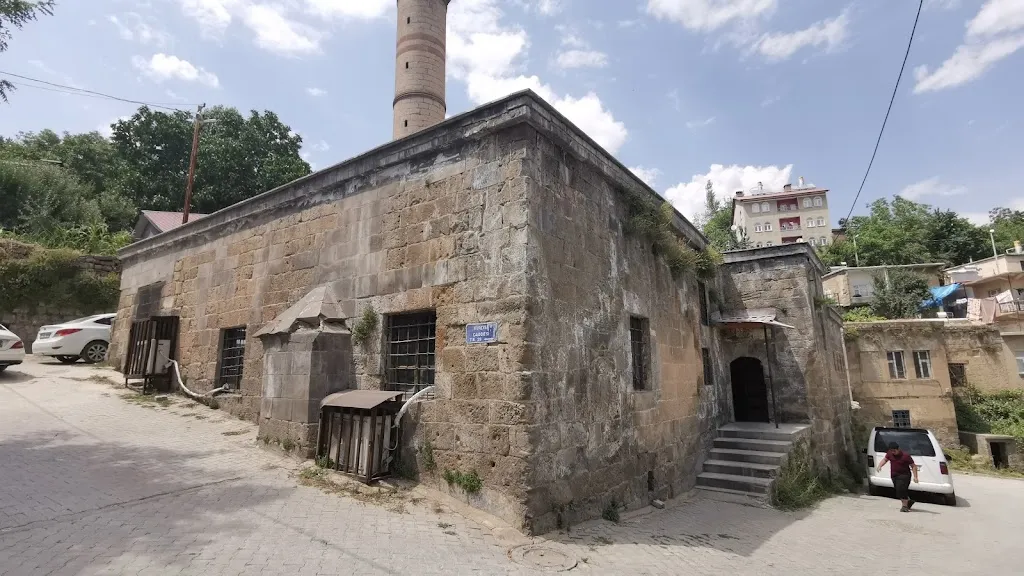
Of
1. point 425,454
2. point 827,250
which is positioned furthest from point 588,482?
point 827,250

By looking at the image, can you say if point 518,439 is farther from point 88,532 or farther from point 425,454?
point 88,532

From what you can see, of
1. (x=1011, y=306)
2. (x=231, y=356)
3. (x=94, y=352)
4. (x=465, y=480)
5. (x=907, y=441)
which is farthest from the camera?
(x=1011, y=306)

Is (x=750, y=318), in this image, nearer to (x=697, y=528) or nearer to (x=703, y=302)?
(x=703, y=302)

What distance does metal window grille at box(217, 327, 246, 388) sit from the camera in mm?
9570

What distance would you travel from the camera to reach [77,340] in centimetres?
1309

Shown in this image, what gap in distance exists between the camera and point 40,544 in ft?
13.0

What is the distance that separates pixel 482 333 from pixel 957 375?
84.4 feet

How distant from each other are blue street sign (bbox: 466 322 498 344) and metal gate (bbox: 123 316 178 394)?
838 centimetres

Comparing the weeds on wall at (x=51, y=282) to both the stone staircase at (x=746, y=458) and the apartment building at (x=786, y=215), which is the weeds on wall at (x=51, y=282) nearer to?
the stone staircase at (x=746, y=458)

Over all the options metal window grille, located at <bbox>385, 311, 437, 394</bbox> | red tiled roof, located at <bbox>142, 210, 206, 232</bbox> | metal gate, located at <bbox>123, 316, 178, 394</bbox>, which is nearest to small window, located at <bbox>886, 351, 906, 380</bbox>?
metal window grille, located at <bbox>385, 311, 437, 394</bbox>

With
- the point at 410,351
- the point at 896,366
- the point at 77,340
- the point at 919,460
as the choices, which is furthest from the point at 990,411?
the point at 77,340

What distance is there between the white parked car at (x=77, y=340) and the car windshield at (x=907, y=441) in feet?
63.8

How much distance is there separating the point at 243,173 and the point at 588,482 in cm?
3301

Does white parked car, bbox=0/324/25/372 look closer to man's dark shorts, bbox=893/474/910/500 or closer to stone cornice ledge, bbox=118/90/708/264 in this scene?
stone cornice ledge, bbox=118/90/708/264
